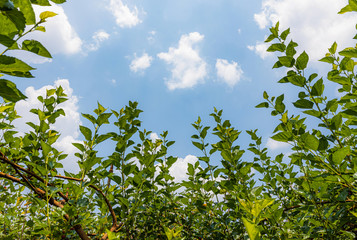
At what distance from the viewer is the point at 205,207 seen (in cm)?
255

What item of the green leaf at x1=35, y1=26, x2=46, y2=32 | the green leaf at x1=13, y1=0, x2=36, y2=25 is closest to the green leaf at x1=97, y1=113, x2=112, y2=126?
the green leaf at x1=35, y1=26, x2=46, y2=32

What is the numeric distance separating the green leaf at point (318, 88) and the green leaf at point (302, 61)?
0.18 meters

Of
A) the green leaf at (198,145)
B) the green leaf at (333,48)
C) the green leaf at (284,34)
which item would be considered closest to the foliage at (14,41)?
the green leaf at (284,34)

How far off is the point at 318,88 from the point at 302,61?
10.0 inches

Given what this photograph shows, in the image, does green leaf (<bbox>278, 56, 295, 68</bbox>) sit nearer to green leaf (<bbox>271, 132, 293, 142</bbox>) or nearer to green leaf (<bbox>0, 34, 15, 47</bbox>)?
green leaf (<bbox>271, 132, 293, 142</bbox>)

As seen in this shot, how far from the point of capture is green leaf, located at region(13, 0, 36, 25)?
100 cm

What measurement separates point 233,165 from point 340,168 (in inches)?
38.5

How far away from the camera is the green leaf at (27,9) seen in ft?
3.29

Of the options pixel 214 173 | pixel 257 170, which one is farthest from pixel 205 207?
pixel 257 170

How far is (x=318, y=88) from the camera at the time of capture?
1882 mm

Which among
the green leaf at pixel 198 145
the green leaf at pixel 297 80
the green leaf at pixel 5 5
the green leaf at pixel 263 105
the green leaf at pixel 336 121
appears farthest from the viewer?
the green leaf at pixel 198 145

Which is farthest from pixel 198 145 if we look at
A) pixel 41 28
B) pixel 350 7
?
pixel 41 28

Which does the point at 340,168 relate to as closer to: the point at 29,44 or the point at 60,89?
the point at 29,44

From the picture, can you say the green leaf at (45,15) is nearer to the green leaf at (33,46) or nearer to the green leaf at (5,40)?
the green leaf at (33,46)
